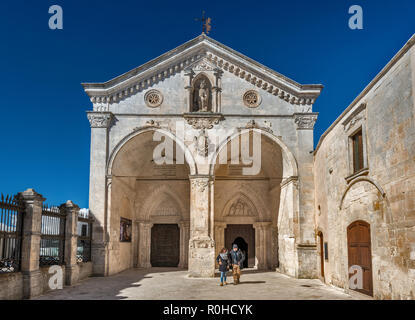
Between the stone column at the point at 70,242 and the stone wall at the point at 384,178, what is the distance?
982 cm

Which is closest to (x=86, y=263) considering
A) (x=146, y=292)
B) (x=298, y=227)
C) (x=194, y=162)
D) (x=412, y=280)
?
(x=146, y=292)

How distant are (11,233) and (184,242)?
12.9 metres

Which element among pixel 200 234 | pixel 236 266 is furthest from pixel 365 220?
pixel 200 234

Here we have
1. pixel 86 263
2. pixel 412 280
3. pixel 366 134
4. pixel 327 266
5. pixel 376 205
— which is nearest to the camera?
pixel 412 280

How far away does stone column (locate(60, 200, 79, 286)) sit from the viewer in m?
15.6

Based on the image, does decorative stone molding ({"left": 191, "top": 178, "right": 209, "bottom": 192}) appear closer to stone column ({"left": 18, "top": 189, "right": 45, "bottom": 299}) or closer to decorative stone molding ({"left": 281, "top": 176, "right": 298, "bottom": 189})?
decorative stone molding ({"left": 281, "top": 176, "right": 298, "bottom": 189})

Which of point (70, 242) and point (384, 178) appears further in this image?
point (70, 242)

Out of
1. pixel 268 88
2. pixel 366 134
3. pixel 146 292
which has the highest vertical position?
pixel 268 88

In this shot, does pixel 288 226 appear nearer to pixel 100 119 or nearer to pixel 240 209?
pixel 240 209

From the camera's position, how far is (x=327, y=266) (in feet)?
53.4

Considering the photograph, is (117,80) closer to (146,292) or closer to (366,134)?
(146,292)

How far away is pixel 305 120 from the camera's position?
19.6 meters

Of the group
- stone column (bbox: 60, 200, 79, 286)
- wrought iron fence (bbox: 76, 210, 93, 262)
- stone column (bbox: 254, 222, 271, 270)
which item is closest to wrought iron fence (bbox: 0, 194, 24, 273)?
stone column (bbox: 60, 200, 79, 286)

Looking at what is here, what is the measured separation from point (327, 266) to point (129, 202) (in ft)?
37.1
